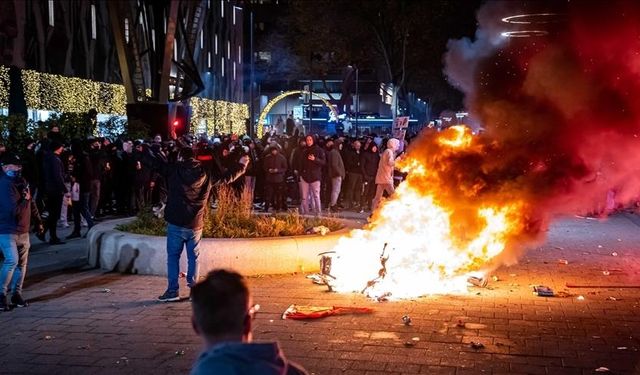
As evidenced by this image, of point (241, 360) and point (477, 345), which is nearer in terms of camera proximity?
point (241, 360)

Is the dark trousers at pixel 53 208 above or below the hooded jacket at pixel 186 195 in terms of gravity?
below

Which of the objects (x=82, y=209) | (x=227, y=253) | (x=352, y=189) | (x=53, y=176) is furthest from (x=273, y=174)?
(x=227, y=253)

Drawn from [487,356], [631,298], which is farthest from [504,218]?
[487,356]

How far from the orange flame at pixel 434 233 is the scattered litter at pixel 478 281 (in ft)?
0.26

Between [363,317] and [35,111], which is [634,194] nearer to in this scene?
[363,317]

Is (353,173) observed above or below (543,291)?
above

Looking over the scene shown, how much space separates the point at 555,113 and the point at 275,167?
8.99 meters

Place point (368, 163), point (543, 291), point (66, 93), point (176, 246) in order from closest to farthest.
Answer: point (176, 246) < point (543, 291) < point (368, 163) < point (66, 93)

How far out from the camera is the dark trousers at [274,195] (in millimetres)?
17766

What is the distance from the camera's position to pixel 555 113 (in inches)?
374

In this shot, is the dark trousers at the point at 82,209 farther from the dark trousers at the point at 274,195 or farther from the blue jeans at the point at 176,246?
the blue jeans at the point at 176,246

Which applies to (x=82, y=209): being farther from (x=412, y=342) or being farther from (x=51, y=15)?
(x=51, y=15)

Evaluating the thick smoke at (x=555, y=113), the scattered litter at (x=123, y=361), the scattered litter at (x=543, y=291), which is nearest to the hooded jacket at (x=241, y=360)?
the scattered litter at (x=123, y=361)

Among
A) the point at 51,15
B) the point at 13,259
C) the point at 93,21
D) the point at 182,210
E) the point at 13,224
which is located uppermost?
the point at 93,21
